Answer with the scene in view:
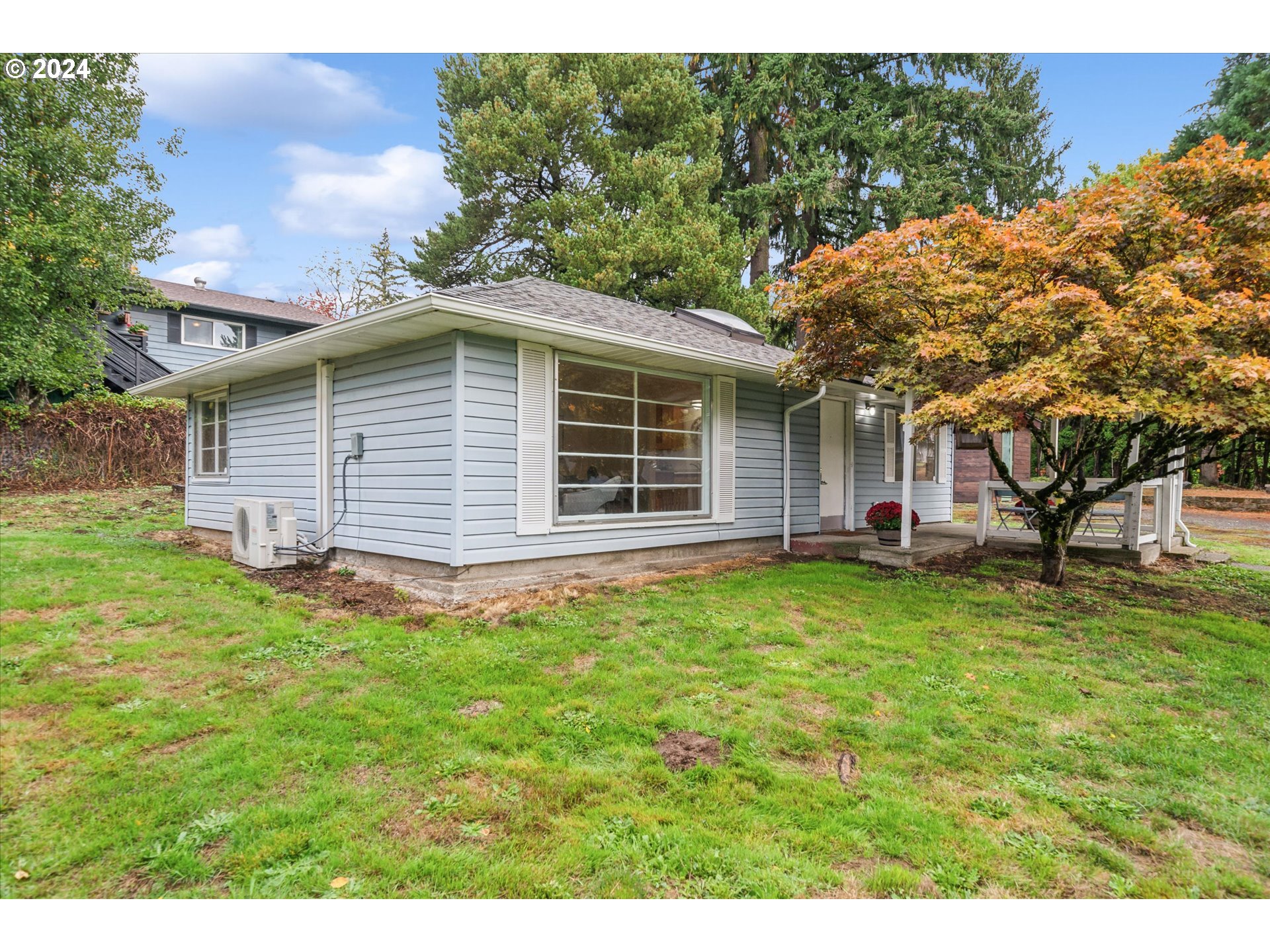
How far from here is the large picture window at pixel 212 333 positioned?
5.66 meters

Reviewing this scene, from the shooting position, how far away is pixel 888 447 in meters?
10.1

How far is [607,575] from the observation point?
5.91m

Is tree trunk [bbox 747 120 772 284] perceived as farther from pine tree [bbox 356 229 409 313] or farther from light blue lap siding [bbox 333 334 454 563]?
light blue lap siding [bbox 333 334 454 563]

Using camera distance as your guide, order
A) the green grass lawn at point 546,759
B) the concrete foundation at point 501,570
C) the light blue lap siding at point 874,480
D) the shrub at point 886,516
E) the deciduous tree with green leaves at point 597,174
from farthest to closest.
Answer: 1. the deciduous tree with green leaves at point 597,174
2. the light blue lap siding at point 874,480
3. the shrub at point 886,516
4. the concrete foundation at point 501,570
5. the green grass lawn at point 546,759

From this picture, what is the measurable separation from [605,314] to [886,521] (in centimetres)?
421

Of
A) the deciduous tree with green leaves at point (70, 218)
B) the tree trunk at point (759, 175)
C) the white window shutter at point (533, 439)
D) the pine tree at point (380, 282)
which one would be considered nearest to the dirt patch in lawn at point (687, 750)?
the deciduous tree with green leaves at point (70, 218)

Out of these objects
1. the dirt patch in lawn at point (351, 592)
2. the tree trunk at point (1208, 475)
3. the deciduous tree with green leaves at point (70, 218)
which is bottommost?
the dirt patch in lawn at point (351, 592)

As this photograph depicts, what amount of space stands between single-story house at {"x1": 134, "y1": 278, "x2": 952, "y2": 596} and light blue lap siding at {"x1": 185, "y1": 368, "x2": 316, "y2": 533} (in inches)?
0.9

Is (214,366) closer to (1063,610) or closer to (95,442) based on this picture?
(95,442)

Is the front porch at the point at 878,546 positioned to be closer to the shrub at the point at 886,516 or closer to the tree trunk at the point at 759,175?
the shrub at the point at 886,516

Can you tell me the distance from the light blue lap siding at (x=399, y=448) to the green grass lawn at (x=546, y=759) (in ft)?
4.51

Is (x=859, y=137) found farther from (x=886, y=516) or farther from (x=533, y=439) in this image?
(x=533, y=439)

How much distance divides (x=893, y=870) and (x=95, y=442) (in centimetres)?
284

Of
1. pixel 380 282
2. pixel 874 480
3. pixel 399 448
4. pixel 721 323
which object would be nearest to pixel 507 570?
pixel 399 448
